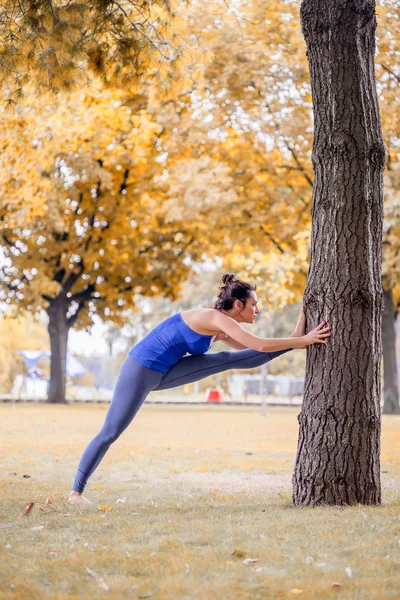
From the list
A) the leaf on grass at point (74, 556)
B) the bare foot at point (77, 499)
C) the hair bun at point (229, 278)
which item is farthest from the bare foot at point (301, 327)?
the leaf on grass at point (74, 556)

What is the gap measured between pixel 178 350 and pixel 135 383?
0.42 meters

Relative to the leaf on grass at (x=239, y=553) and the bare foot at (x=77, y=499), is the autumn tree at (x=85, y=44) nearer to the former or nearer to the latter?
the bare foot at (x=77, y=499)

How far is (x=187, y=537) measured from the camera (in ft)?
15.9

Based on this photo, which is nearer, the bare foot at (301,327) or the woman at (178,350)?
the woman at (178,350)

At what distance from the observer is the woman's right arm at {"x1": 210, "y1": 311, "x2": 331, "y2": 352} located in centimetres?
615

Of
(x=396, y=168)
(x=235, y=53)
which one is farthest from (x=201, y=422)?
(x=235, y=53)

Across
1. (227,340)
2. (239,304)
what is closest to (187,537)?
(239,304)

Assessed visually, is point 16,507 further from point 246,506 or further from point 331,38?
point 331,38

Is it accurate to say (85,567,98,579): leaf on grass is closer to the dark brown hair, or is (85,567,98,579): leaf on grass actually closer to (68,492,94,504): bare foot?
(68,492,94,504): bare foot

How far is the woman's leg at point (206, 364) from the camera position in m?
6.47

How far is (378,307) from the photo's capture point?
20.9 ft

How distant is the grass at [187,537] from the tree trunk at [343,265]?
0.41 m

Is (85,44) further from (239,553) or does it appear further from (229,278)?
(239,553)

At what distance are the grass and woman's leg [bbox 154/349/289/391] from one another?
0.98 m
